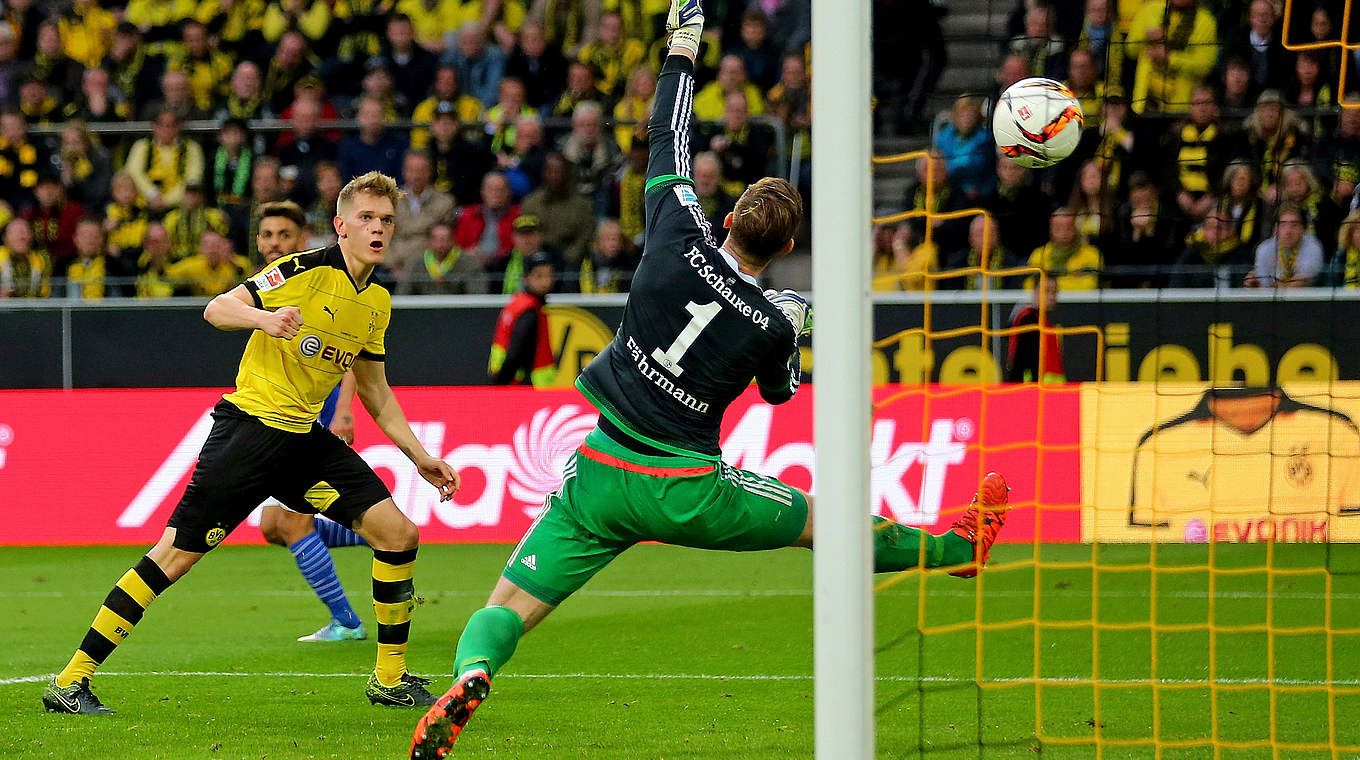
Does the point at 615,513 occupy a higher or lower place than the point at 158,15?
lower

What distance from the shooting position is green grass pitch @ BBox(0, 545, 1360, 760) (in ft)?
18.0

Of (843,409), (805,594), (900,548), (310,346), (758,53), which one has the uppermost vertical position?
(758,53)

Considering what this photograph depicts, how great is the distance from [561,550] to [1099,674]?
3.04 m

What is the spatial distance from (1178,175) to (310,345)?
25.6 ft

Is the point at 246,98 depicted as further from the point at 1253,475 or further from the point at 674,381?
the point at 674,381

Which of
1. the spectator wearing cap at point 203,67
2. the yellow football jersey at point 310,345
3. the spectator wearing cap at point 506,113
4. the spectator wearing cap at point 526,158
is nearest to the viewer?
the yellow football jersey at point 310,345

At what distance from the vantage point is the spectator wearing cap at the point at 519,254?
12.9 m

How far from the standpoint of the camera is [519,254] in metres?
13.1

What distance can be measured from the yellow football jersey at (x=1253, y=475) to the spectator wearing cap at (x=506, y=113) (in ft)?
22.0

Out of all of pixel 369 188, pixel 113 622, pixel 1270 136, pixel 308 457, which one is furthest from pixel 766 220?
pixel 1270 136

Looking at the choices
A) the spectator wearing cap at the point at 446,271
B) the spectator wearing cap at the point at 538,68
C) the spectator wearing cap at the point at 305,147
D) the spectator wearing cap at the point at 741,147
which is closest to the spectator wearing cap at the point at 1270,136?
the spectator wearing cap at the point at 741,147

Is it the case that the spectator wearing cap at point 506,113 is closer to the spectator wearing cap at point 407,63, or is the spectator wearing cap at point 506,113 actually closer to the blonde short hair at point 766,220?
the spectator wearing cap at point 407,63

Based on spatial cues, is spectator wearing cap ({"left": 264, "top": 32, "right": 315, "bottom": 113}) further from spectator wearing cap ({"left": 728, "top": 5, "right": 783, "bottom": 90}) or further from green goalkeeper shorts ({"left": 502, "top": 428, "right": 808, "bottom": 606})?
green goalkeeper shorts ({"left": 502, "top": 428, "right": 808, "bottom": 606})

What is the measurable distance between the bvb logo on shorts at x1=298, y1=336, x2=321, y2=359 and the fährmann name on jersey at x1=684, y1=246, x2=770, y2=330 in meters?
2.05
